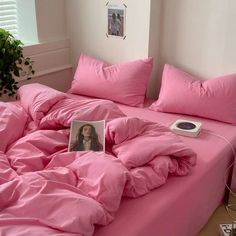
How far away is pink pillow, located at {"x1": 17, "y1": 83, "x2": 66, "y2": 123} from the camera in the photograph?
1915 mm

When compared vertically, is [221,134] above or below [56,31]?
below

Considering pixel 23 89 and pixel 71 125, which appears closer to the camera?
pixel 71 125

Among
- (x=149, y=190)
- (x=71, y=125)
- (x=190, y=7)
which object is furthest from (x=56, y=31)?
(x=149, y=190)

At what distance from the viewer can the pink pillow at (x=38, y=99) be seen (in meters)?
1.92

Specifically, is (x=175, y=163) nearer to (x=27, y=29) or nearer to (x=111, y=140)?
(x=111, y=140)

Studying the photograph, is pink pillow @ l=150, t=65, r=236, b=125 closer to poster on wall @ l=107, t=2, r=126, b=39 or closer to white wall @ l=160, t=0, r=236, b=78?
white wall @ l=160, t=0, r=236, b=78

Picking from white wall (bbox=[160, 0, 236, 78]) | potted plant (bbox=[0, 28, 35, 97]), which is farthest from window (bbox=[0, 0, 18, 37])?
white wall (bbox=[160, 0, 236, 78])

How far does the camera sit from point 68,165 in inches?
58.6

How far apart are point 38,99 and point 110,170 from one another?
0.84 metres

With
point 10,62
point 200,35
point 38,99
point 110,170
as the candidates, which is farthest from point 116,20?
point 110,170

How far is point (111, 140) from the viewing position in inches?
64.8

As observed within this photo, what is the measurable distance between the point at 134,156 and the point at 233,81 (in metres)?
0.97

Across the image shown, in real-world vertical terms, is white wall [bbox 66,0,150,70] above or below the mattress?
above

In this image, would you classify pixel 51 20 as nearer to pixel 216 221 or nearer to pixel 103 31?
pixel 103 31
